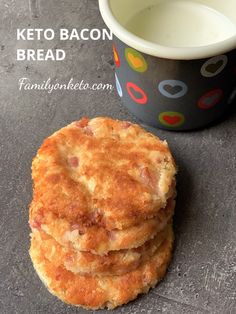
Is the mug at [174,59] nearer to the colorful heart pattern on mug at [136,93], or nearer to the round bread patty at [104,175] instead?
the colorful heart pattern on mug at [136,93]

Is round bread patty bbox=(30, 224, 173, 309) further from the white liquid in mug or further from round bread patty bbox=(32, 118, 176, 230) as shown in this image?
the white liquid in mug

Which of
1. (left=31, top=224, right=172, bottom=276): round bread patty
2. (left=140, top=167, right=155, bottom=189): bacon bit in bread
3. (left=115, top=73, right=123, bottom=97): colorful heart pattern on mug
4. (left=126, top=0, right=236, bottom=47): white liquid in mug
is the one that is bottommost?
(left=31, top=224, right=172, bottom=276): round bread patty

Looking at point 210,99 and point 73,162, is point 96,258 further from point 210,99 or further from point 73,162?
point 210,99

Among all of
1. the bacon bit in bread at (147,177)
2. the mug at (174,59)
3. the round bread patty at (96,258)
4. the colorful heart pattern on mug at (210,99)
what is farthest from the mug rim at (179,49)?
the round bread patty at (96,258)

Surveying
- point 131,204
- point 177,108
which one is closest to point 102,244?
point 131,204

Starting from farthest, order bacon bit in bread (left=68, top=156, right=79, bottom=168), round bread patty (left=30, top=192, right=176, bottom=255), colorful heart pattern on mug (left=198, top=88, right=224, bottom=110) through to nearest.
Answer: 1. colorful heart pattern on mug (left=198, top=88, right=224, bottom=110)
2. bacon bit in bread (left=68, top=156, right=79, bottom=168)
3. round bread patty (left=30, top=192, right=176, bottom=255)

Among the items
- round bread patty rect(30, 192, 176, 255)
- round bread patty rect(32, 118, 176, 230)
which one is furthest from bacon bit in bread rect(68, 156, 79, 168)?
round bread patty rect(30, 192, 176, 255)
